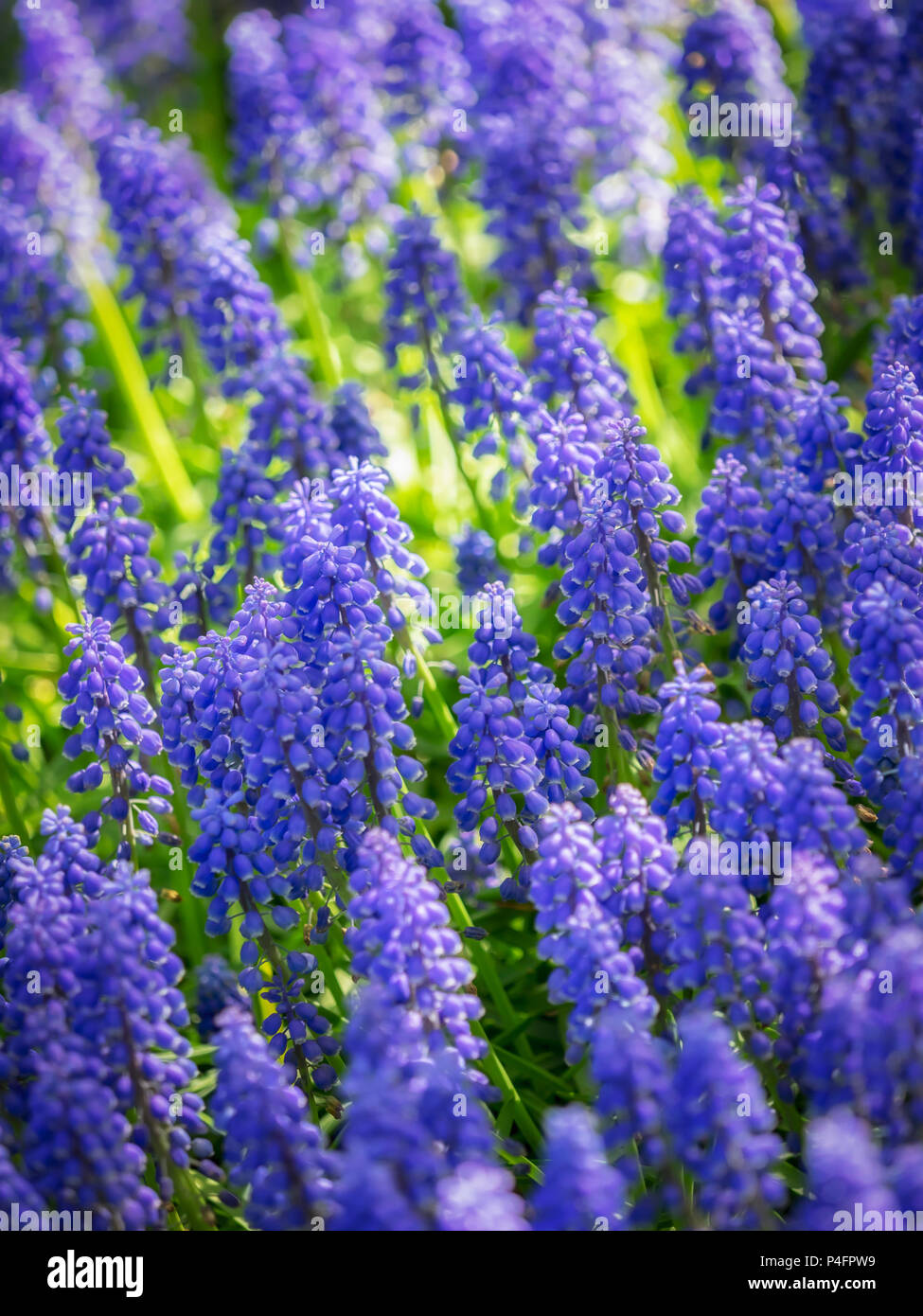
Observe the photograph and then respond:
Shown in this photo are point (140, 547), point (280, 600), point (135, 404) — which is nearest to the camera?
point (280, 600)

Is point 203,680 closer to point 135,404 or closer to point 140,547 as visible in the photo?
point 140,547

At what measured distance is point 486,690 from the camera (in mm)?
6691

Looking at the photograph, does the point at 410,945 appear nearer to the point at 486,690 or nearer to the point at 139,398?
the point at 486,690

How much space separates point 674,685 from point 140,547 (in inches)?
144

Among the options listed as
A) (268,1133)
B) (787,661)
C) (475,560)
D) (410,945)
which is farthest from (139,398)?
(268,1133)

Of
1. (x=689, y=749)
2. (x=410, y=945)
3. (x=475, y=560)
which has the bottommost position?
(x=410, y=945)

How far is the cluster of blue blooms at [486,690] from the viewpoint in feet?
17.4

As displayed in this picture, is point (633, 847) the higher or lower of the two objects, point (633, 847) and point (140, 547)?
the lower

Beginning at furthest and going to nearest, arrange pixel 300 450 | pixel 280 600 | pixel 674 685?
1. pixel 300 450
2. pixel 280 600
3. pixel 674 685

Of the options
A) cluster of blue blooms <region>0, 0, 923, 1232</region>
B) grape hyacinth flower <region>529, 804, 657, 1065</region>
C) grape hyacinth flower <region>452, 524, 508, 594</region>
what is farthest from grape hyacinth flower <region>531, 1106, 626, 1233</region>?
grape hyacinth flower <region>452, 524, 508, 594</region>

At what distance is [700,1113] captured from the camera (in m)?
4.82

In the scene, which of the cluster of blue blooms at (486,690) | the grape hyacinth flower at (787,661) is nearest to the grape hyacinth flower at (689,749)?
the cluster of blue blooms at (486,690)

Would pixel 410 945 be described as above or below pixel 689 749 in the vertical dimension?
below
